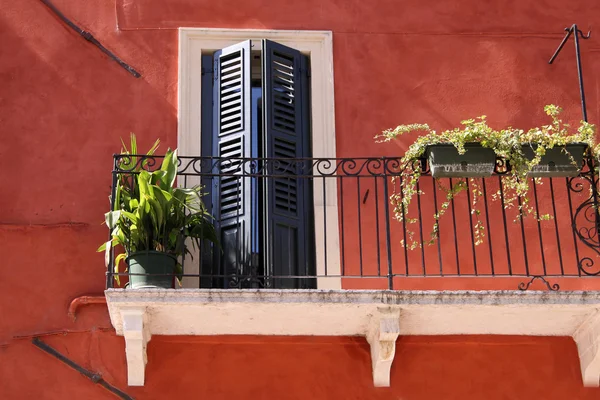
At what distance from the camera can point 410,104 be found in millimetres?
9516

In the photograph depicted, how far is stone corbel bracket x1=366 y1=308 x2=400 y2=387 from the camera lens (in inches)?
311

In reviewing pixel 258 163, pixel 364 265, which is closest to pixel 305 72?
pixel 258 163

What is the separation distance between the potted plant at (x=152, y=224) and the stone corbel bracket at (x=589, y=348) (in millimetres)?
2560

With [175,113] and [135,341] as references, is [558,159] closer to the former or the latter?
[175,113]

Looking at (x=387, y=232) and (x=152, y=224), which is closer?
(x=152, y=224)

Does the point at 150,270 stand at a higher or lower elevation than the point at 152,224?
lower

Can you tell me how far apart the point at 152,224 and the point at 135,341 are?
77cm

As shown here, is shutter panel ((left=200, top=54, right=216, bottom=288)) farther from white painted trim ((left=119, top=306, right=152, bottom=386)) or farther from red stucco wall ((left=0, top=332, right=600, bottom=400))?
white painted trim ((left=119, top=306, right=152, bottom=386))

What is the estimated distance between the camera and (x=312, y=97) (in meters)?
9.45

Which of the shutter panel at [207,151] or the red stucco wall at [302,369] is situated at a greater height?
the shutter panel at [207,151]

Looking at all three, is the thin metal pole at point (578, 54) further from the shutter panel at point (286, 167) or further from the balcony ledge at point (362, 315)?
the shutter panel at point (286, 167)

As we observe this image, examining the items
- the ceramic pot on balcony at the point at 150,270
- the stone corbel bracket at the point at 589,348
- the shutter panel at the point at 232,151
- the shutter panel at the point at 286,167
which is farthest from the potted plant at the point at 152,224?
the stone corbel bracket at the point at 589,348

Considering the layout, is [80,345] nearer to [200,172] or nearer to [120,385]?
[120,385]

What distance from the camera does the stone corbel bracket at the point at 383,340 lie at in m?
7.89
